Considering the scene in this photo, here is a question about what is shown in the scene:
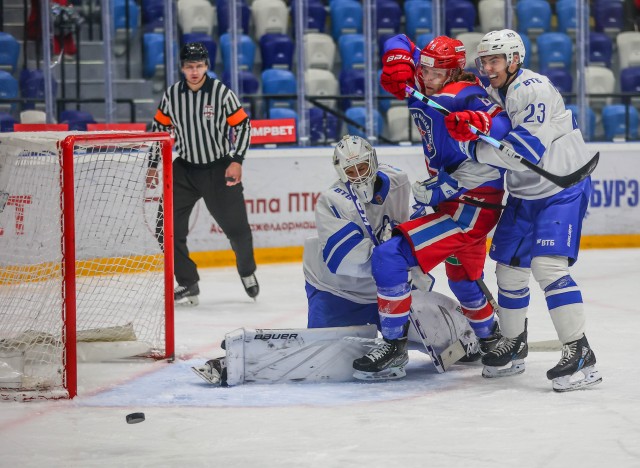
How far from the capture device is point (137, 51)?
780 cm

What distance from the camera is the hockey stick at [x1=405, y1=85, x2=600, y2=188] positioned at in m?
3.49

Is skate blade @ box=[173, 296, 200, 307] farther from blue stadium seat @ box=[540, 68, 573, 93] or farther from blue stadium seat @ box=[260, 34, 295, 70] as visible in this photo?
blue stadium seat @ box=[540, 68, 573, 93]

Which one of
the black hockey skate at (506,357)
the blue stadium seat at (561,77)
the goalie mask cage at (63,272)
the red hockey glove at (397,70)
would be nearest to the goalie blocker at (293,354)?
the black hockey skate at (506,357)

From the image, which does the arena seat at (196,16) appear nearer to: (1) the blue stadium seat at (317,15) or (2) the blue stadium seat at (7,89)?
(1) the blue stadium seat at (317,15)

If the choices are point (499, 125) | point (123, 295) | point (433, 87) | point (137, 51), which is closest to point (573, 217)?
point (499, 125)

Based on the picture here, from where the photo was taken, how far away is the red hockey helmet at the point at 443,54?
3699 mm

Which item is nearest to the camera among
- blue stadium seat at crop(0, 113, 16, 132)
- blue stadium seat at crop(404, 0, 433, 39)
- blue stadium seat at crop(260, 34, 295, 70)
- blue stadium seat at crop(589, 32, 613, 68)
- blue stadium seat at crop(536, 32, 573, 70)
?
blue stadium seat at crop(0, 113, 16, 132)

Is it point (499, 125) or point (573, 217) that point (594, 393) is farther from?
point (499, 125)

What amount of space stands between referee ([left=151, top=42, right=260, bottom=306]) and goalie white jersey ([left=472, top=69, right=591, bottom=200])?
6.72ft

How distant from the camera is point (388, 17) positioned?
849 centimetres

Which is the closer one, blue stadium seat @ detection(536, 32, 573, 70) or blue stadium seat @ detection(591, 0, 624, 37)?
blue stadium seat @ detection(536, 32, 573, 70)

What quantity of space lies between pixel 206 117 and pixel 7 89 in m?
2.01

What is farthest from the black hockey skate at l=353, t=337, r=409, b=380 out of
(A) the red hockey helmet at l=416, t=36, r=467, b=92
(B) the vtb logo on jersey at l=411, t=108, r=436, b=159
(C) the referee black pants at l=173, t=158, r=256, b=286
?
(C) the referee black pants at l=173, t=158, r=256, b=286

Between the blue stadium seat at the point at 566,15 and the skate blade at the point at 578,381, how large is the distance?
5.24m
